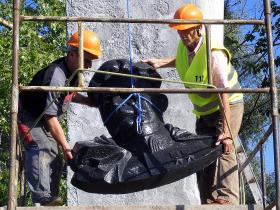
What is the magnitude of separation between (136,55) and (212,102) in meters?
1.38

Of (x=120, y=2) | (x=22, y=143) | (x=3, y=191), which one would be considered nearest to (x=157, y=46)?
(x=120, y=2)

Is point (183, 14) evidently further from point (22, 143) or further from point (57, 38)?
point (57, 38)

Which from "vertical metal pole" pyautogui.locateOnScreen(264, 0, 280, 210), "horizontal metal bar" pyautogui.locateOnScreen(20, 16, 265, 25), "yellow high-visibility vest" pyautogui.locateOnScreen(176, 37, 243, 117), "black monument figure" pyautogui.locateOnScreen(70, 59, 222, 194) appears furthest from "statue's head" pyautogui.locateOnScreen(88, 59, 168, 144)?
"vertical metal pole" pyautogui.locateOnScreen(264, 0, 280, 210)

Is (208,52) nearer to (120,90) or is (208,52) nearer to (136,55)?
(120,90)

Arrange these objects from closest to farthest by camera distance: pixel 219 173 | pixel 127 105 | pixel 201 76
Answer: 1. pixel 127 105
2. pixel 201 76
3. pixel 219 173

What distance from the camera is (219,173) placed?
686 centimetres

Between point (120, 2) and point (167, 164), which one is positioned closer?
point (167, 164)

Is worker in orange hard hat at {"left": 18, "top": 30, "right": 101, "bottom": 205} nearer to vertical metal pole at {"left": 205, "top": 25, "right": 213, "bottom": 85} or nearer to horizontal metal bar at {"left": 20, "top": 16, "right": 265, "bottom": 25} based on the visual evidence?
horizontal metal bar at {"left": 20, "top": 16, "right": 265, "bottom": 25}

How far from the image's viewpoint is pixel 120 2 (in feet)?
26.8

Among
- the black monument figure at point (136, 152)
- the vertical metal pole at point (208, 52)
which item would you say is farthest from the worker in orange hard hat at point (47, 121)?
the vertical metal pole at point (208, 52)

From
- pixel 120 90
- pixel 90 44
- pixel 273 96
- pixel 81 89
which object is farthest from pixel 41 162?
pixel 273 96

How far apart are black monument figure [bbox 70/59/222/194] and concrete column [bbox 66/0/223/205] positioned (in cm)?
120

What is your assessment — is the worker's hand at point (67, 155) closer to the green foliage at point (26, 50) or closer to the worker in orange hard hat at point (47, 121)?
the worker in orange hard hat at point (47, 121)

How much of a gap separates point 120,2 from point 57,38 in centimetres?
1221
